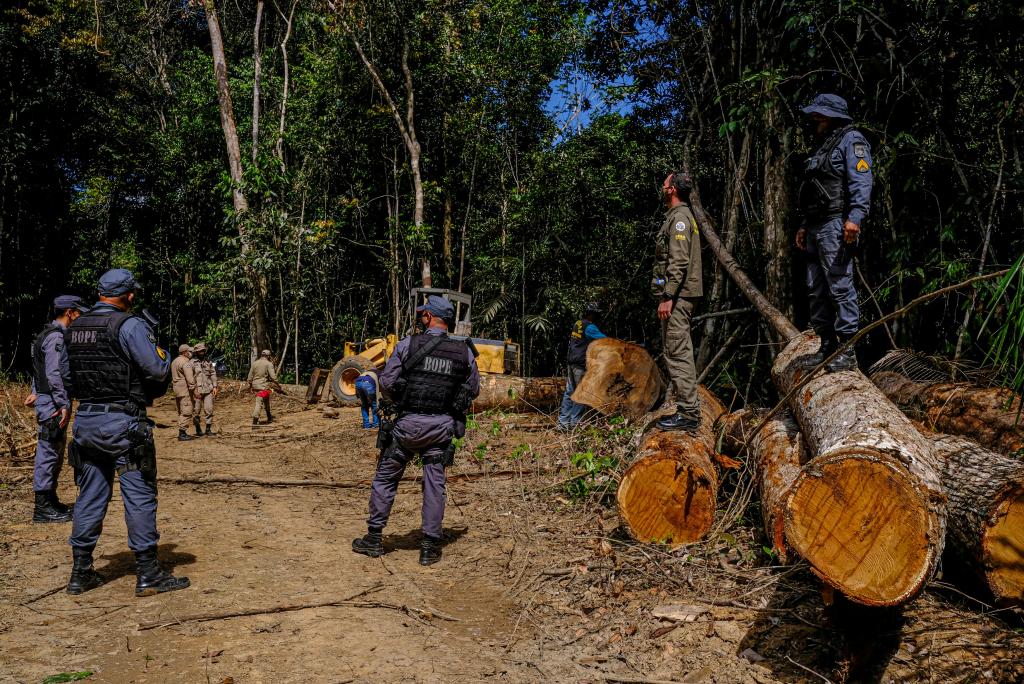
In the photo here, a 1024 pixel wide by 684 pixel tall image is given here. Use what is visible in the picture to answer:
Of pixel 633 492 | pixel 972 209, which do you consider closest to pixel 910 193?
pixel 972 209

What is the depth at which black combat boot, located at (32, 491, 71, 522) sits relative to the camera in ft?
20.3

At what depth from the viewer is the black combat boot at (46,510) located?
618 centimetres

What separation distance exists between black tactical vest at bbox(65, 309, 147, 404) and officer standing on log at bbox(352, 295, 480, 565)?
179 cm

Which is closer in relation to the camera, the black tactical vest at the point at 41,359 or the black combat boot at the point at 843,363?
the black combat boot at the point at 843,363

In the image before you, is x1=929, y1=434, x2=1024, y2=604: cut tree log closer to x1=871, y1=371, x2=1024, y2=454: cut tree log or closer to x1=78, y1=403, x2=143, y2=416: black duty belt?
x1=871, y1=371, x2=1024, y2=454: cut tree log

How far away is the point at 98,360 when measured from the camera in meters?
4.59

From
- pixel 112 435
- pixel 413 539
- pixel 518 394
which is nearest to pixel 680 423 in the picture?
pixel 413 539

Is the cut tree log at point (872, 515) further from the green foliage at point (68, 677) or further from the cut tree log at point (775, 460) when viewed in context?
the green foliage at point (68, 677)

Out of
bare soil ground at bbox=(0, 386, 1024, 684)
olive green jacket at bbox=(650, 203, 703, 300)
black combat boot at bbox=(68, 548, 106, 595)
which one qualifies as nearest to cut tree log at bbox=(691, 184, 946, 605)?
bare soil ground at bbox=(0, 386, 1024, 684)

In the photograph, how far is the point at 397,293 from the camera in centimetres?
2112

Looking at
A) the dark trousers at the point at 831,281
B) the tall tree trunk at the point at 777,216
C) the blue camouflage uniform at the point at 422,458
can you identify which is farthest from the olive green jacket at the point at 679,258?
the tall tree trunk at the point at 777,216

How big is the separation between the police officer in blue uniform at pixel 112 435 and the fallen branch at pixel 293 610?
1.75ft

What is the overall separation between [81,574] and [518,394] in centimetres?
731

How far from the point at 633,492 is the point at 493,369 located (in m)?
9.29
